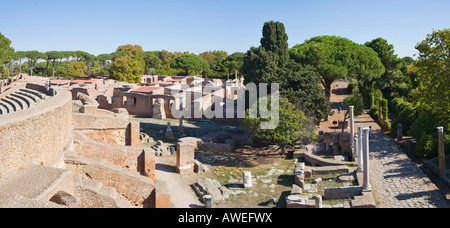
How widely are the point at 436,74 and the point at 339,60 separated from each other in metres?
14.8

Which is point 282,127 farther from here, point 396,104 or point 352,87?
point 352,87

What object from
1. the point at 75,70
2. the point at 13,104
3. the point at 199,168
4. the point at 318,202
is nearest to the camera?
the point at 318,202

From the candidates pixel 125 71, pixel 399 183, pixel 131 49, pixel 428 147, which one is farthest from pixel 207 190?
pixel 131 49

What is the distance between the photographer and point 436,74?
21.7m

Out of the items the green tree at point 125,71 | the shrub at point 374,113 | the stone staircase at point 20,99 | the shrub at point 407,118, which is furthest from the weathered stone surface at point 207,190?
the green tree at point 125,71

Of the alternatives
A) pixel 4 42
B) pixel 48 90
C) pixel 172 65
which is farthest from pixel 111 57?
pixel 48 90

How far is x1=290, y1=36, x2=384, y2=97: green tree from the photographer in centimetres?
3503

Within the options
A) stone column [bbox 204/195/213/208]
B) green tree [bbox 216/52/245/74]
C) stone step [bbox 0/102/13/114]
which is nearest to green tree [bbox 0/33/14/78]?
stone step [bbox 0/102/13/114]

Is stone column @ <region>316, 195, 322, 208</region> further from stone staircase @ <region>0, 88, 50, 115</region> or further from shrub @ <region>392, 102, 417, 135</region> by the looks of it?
stone staircase @ <region>0, 88, 50, 115</region>

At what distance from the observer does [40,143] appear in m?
13.2

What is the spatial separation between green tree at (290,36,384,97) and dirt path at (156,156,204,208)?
17.8 m

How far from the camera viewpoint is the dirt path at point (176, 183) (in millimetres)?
16672

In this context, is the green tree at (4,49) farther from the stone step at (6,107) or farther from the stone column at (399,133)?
the stone column at (399,133)

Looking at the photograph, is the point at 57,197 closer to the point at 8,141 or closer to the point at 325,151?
the point at 8,141
